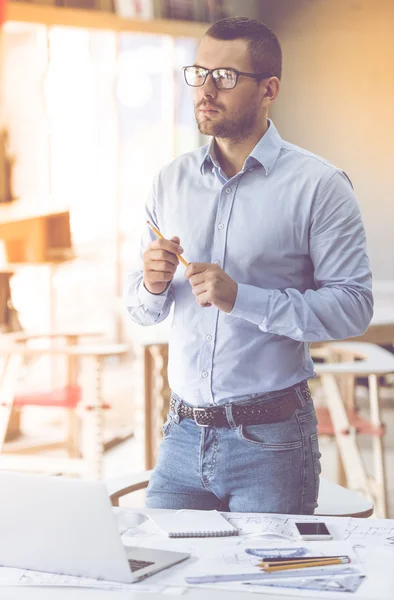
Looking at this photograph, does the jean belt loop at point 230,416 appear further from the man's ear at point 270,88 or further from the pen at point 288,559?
the man's ear at point 270,88

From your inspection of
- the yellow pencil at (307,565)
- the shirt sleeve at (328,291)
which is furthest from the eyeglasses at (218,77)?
the yellow pencil at (307,565)

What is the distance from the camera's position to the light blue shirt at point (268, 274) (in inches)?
70.1

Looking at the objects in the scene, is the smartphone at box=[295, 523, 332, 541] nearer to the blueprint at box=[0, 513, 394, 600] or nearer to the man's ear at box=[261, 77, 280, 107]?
the blueprint at box=[0, 513, 394, 600]

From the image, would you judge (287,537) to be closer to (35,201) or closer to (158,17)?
(35,201)

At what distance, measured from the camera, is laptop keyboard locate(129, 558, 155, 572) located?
135 centimetres

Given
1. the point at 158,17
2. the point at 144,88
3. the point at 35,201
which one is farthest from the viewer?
the point at 144,88

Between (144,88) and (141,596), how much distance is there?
740 centimetres

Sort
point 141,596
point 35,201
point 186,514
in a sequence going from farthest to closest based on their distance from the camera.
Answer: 1. point 35,201
2. point 186,514
3. point 141,596

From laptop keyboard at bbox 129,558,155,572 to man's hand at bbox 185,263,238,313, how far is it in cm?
52

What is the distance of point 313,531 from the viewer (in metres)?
1.52

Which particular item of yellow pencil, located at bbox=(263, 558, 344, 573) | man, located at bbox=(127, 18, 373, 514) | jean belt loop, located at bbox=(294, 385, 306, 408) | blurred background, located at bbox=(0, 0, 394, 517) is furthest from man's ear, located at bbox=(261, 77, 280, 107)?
blurred background, located at bbox=(0, 0, 394, 517)

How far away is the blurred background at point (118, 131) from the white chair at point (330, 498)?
334 centimetres

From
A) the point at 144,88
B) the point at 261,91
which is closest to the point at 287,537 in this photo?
the point at 261,91

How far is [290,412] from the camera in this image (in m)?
1.81
